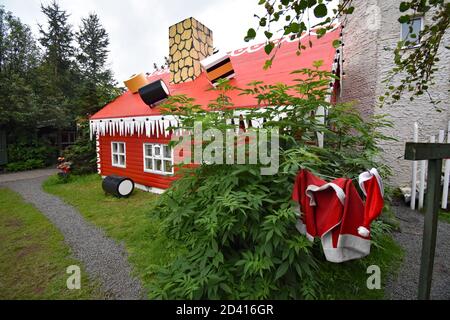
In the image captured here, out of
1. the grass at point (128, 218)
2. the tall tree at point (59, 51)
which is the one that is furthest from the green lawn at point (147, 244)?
the tall tree at point (59, 51)

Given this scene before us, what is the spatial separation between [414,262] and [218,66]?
19.7ft

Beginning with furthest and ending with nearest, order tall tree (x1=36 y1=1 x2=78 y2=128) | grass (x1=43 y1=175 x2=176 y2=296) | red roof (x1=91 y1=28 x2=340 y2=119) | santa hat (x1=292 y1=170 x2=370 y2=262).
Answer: tall tree (x1=36 y1=1 x2=78 y2=128)
red roof (x1=91 y1=28 x2=340 y2=119)
grass (x1=43 y1=175 x2=176 y2=296)
santa hat (x1=292 y1=170 x2=370 y2=262)

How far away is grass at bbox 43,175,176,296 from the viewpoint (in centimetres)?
346

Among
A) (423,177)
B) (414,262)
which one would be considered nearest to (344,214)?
(414,262)

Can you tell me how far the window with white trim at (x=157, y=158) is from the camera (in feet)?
23.4

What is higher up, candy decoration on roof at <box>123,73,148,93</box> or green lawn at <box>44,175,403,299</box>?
candy decoration on roof at <box>123,73,148,93</box>

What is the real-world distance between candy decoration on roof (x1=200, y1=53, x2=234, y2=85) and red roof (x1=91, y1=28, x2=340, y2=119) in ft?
0.95

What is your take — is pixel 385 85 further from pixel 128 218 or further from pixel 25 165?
pixel 25 165

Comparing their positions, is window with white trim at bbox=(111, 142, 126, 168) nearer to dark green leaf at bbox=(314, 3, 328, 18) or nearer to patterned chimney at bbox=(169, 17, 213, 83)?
patterned chimney at bbox=(169, 17, 213, 83)

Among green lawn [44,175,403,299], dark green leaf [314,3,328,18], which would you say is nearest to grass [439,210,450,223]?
green lawn [44,175,403,299]

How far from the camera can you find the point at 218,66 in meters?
6.51

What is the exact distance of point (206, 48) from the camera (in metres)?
8.46
